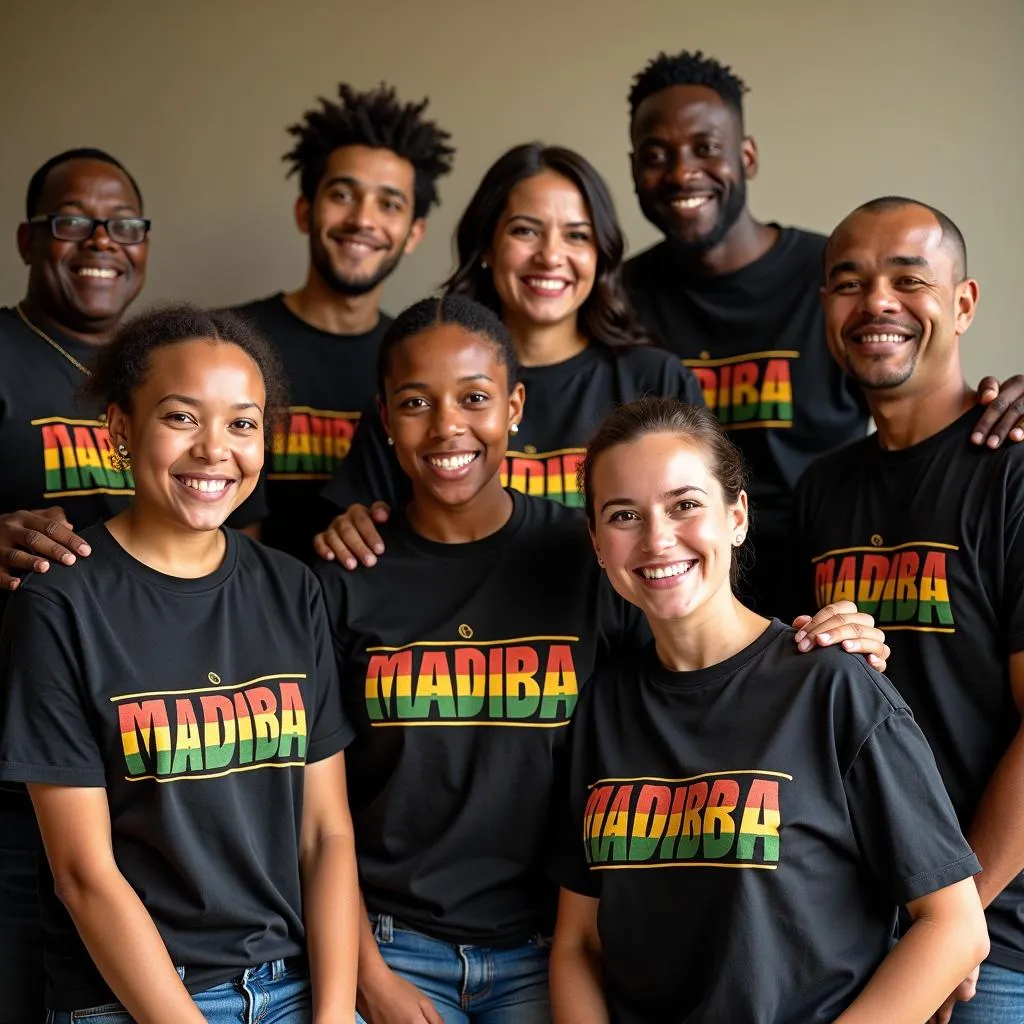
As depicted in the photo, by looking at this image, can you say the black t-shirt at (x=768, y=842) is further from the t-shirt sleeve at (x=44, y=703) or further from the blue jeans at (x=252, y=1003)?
the t-shirt sleeve at (x=44, y=703)

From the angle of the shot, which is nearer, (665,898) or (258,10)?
(665,898)

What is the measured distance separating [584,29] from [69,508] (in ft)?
6.28

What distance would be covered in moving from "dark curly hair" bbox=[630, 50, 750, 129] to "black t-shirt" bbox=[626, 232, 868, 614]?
375 millimetres

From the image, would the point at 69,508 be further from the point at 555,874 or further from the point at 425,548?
the point at 555,874

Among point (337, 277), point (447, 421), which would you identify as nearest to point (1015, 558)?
point (447, 421)

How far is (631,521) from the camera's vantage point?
6.91ft

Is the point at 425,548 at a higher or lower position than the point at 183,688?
higher

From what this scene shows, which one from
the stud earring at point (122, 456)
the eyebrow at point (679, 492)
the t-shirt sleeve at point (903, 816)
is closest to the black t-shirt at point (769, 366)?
the eyebrow at point (679, 492)

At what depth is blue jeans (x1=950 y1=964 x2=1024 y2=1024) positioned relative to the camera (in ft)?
7.13

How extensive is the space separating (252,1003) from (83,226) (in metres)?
1.77

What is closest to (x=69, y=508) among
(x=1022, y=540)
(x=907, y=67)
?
(x=1022, y=540)

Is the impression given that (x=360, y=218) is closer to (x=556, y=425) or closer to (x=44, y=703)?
(x=556, y=425)

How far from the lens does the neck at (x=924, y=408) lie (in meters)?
→ 2.44

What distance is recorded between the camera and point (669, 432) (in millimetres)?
2133
